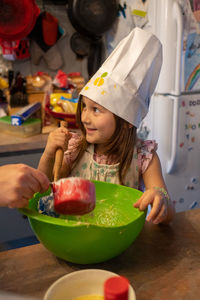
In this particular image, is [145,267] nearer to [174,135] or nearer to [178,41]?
[174,135]

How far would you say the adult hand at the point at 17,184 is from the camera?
0.63m

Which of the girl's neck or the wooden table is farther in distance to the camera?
the girl's neck

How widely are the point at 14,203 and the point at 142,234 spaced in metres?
0.35

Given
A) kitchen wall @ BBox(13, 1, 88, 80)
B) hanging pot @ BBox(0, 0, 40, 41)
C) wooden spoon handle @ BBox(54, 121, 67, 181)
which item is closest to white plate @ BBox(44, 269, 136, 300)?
wooden spoon handle @ BBox(54, 121, 67, 181)

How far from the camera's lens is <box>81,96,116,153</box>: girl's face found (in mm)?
1051

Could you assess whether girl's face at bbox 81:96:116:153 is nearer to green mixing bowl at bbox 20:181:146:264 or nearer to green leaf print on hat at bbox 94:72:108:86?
green leaf print on hat at bbox 94:72:108:86

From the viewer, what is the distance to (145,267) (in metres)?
0.67

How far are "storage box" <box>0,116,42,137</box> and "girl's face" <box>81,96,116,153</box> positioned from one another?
2.49ft

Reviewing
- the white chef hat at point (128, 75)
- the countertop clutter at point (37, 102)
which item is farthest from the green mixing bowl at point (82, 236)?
the countertop clutter at point (37, 102)

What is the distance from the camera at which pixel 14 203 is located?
A: 2.10ft

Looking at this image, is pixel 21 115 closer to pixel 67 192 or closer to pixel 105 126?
pixel 105 126

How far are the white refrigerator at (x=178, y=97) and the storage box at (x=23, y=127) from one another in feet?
2.13

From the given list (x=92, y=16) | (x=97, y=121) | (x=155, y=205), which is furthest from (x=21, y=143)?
(x=155, y=205)

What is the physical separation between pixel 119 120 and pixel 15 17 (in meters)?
1.27
